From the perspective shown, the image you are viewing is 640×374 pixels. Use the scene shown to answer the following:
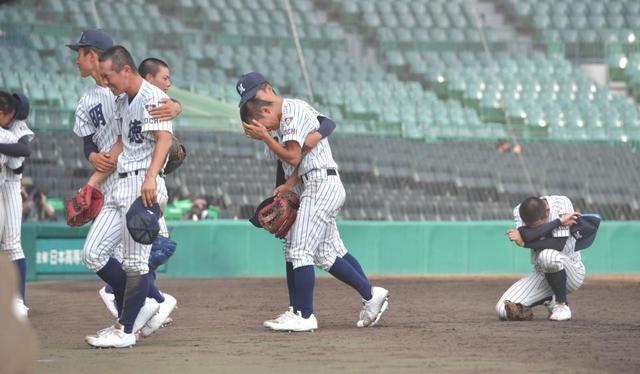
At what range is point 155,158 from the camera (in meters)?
7.38

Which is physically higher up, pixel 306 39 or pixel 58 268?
pixel 306 39

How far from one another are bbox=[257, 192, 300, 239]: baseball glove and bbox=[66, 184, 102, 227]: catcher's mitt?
1.16 metres

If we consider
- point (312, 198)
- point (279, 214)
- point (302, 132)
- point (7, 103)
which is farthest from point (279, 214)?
point (7, 103)

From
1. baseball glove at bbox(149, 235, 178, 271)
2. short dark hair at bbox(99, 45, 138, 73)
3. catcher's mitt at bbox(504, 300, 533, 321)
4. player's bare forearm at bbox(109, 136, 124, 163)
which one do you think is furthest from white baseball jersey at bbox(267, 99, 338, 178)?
catcher's mitt at bbox(504, 300, 533, 321)

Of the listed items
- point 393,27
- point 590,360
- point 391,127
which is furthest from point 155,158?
point 393,27

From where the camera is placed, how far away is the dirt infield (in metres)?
6.65

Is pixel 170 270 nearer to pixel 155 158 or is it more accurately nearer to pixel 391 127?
pixel 391 127

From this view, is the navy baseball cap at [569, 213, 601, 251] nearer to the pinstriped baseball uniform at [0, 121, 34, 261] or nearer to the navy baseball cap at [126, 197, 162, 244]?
the navy baseball cap at [126, 197, 162, 244]

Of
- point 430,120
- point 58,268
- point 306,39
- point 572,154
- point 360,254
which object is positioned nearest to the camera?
point 58,268

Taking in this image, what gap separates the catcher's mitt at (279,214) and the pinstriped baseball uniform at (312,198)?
66mm

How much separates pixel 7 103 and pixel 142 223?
9.37 ft

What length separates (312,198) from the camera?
344 inches

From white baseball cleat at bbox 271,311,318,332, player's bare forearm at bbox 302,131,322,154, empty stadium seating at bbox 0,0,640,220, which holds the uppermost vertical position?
empty stadium seating at bbox 0,0,640,220

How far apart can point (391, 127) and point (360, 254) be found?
5.11 meters
